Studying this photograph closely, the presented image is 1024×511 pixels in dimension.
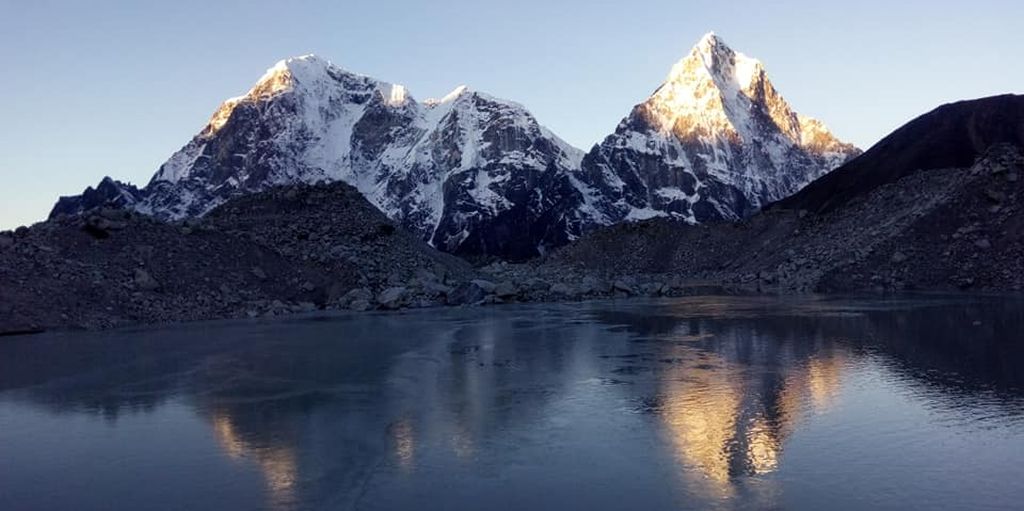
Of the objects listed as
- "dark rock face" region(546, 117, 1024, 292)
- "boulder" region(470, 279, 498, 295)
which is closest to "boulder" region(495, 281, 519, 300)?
"boulder" region(470, 279, 498, 295)

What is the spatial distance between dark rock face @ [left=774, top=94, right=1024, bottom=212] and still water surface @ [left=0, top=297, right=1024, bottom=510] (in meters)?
86.1

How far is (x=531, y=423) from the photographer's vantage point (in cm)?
1373

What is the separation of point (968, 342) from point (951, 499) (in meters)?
16.6

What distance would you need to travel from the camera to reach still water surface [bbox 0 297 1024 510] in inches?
381

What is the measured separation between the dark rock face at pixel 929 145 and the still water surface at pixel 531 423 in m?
86.1

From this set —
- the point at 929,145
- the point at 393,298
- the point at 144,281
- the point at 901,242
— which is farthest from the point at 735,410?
the point at 929,145

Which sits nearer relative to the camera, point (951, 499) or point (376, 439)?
point (951, 499)

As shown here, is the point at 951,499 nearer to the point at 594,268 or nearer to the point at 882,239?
the point at 882,239

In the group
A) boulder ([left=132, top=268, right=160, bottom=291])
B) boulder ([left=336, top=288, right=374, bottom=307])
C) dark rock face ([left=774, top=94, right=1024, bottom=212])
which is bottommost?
boulder ([left=336, top=288, right=374, bottom=307])

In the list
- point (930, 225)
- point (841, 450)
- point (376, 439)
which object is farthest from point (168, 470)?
point (930, 225)

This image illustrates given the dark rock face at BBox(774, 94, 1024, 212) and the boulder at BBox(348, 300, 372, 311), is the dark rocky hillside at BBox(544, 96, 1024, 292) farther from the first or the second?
the boulder at BBox(348, 300, 372, 311)

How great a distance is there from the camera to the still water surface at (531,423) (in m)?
9.69

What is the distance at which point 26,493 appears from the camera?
33.5 ft

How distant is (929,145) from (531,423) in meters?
113
